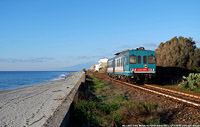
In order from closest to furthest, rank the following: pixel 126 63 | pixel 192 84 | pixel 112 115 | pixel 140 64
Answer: pixel 112 115 → pixel 192 84 → pixel 140 64 → pixel 126 63

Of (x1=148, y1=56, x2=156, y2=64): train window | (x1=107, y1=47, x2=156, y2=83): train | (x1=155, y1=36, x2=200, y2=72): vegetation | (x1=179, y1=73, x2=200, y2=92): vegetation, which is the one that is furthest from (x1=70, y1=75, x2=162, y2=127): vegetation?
(x1=155, y1=36, x2=200, y2=72): vegetation

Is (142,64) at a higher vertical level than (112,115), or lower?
higher

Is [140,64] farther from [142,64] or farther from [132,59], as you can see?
[132,59]

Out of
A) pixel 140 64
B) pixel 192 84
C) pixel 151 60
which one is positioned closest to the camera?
pixel 192 84

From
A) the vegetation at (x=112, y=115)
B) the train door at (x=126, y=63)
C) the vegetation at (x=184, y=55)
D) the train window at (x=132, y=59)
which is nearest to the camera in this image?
the vegetation at (x=112, y=115)

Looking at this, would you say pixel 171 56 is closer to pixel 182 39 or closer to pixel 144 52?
pixel 182 39

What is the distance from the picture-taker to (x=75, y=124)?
6512mm

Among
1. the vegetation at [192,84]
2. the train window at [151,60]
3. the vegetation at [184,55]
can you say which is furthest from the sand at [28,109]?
the vegetation at [184,55]

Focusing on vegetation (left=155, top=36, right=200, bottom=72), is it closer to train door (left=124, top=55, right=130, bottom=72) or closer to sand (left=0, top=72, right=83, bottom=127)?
train door (left=124, top=55, right=130, bottom=72)

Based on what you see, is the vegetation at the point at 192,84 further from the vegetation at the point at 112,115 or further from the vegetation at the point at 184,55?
the vegetation at the point at 184,55

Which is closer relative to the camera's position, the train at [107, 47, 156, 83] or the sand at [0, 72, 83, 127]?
the sand at [0, 72, 83, 127]

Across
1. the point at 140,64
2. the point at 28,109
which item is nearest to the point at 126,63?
the point at 140,64

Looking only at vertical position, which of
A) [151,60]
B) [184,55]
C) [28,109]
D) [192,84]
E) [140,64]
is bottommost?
[28,109]

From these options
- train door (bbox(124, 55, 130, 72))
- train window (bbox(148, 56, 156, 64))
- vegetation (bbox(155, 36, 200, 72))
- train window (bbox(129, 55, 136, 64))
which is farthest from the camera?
vegetation (bbox(155, 36, 200, 72))
